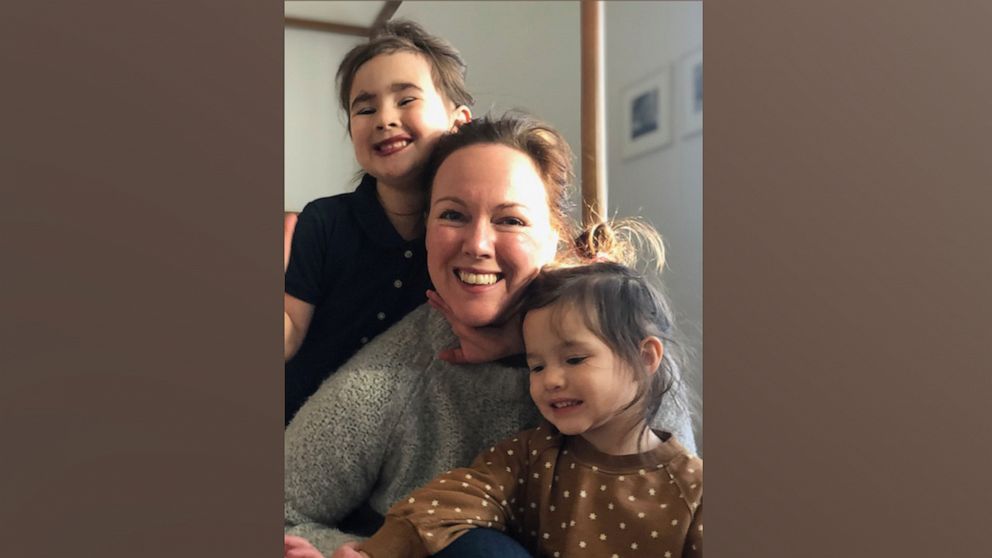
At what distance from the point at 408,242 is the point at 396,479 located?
21cm

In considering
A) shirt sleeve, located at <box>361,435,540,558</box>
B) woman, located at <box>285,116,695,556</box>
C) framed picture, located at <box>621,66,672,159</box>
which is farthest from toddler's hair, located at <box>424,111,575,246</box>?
framed picture, located at <box>621,66,672,159</box>

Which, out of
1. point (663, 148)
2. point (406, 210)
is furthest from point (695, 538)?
point (663, 148)

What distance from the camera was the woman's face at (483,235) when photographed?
2.77 feet

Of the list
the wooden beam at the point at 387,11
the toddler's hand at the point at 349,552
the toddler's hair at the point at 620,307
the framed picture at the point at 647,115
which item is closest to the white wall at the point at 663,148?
the framed picture at the point at 647,115

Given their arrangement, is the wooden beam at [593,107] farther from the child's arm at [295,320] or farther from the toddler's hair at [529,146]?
the child's arm at [295,320]

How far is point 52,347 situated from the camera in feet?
1.74

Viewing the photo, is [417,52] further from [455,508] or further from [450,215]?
[455,508]

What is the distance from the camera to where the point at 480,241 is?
84 centimetres

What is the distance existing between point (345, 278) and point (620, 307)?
0.26 m

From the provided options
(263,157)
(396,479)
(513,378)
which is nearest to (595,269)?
(513,378)

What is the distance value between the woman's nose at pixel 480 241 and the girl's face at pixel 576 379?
7cm

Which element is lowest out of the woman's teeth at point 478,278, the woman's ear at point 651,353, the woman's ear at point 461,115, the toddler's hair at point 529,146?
the woman's ear at point 651,353

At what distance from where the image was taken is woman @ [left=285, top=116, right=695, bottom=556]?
85cm

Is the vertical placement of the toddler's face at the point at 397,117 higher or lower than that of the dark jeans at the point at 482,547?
higher
